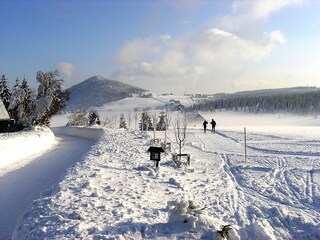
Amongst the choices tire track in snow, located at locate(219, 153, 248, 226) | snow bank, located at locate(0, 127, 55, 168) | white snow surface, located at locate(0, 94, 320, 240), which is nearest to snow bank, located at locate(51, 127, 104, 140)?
snow bank, located at locate(0, 127, 55, 168)

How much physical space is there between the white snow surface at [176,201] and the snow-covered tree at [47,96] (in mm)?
19418

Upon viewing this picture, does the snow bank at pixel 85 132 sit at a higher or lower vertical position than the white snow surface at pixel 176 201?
lower

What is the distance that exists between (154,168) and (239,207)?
6.60 meters

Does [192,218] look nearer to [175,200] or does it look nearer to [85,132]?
[175,200]

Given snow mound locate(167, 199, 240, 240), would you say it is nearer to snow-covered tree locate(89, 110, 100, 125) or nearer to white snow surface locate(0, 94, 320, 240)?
white snow surface locate(0, 94, 320, 240)

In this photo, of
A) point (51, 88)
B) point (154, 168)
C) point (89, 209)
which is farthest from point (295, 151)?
point (51, 88)

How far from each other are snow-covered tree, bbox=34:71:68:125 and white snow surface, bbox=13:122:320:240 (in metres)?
19.4

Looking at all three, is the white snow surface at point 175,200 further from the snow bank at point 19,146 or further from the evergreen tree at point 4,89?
the evergreen tree at point 4,89

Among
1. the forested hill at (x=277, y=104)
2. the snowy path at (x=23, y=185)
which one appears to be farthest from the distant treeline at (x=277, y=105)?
the snowy path at (x=23, y=185)

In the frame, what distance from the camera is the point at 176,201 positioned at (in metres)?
9.37

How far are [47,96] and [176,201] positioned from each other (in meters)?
34.2

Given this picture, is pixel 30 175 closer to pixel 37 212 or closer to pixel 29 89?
pixel 37 212

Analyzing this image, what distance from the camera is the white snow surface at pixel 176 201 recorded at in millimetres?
8680

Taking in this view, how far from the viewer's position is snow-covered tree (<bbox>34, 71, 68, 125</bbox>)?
130 ft
